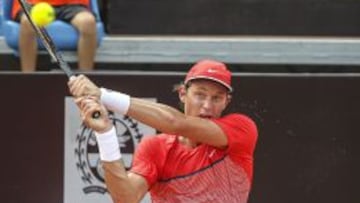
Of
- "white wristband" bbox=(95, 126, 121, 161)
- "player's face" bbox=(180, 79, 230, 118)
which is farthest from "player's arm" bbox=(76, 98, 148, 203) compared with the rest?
"player's face" bbox=(180, 79, 230, 118)

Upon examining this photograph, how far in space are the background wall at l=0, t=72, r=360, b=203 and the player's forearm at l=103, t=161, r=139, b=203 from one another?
2550 mm

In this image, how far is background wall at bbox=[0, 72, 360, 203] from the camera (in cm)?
622

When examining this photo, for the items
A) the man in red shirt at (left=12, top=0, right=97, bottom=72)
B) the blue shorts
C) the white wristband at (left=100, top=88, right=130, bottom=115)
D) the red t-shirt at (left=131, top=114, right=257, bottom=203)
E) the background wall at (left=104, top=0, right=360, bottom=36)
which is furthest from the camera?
the background wall at (left=104, top=0, right=360, bottom=36)

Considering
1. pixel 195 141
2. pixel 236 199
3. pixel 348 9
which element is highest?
pixel 348 9

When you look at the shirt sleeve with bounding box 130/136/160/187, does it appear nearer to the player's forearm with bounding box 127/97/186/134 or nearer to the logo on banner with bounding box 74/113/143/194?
the player's forearm with bounding box 127/97/186/134

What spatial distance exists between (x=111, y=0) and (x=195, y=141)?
4.18 metres

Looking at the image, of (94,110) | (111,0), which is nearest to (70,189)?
(111,0)

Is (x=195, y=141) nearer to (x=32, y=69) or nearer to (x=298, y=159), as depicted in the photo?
(x=298, y=159)

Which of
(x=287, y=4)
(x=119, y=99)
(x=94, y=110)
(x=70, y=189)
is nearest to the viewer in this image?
(x=94, y=110)

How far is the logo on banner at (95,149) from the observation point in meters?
6.21

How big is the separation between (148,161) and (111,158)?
0.40 meters

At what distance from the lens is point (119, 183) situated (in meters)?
3.63

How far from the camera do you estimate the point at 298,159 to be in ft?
20.6

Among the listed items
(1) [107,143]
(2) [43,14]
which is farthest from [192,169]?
(2) [43,14]
